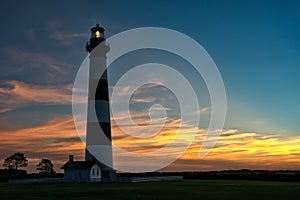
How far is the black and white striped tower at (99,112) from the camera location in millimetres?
49094

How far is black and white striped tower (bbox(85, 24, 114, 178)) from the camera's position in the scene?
49.1 metres

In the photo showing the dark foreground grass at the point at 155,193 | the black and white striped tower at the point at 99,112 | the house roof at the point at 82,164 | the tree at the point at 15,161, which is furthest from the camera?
the tree at the point at 15,161

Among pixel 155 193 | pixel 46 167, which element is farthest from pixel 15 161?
pixel 155 193

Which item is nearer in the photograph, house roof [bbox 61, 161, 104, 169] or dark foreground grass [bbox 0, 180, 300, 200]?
dark foreground grass [bbox 0, 180, 300, 200]

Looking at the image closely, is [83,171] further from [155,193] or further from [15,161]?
[15,161]

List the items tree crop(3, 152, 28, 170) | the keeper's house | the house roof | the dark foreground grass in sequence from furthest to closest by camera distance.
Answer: tree crop(3, 152, 28, 170), the house roof, the keeper's house, the dark foreground grass

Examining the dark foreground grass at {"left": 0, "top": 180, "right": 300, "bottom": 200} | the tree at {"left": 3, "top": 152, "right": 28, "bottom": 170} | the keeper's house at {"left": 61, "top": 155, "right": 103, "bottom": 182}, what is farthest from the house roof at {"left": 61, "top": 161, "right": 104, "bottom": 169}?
the tree at {"left": 3, "top": 152, "right": 28, "bottom": 170}

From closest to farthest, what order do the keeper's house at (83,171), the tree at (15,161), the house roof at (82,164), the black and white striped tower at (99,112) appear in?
the black and white striped tower at (99,112), the keeper's house at (83,171), the house roof at (82,164), the tree at (15,161)

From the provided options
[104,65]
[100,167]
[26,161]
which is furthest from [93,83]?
[26,161]

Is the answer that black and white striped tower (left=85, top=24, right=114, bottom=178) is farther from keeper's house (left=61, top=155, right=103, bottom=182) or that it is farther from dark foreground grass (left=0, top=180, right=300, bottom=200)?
dark foreground grass (left=0, top=180, right=300, bottom=200)

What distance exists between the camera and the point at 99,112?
4947 centimetres

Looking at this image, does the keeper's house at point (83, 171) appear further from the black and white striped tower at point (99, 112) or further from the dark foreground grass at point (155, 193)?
the dark foreground grass at point (155, 193)

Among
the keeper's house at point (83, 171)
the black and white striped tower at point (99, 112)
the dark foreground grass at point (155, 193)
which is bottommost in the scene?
the dark foreground grass at point (155, 193)

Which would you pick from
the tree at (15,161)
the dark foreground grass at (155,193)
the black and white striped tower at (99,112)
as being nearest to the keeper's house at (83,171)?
the black and white striped tower at (99,112)
